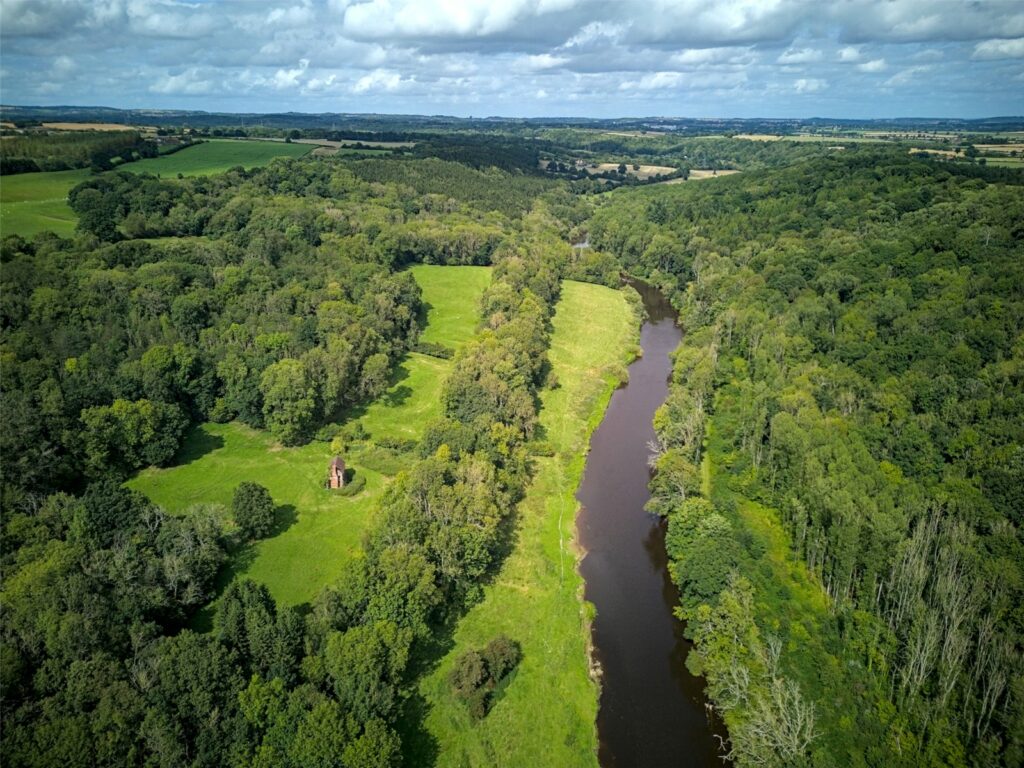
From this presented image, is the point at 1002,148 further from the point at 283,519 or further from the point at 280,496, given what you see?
the point at 283,519

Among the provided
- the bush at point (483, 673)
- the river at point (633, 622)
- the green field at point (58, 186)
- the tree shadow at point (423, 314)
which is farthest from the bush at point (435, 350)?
the bush at point (483, 673)

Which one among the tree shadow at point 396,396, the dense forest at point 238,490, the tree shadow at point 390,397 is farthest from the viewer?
the tree shadow at point 396,396

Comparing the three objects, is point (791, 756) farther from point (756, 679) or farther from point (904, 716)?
point (904, 716)

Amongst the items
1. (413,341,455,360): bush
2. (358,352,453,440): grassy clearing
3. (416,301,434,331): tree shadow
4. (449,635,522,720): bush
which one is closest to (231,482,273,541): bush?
(358,352,453,440): grassy clearing

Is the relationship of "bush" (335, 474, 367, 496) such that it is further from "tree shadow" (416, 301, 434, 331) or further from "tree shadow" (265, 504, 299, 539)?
"tree shadow" (416, 301, 434, 331)

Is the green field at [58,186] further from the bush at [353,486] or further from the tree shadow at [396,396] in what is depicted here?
the bush at [353,486]

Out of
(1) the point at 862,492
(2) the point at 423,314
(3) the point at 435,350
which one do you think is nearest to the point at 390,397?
(3) the point at 435,350
